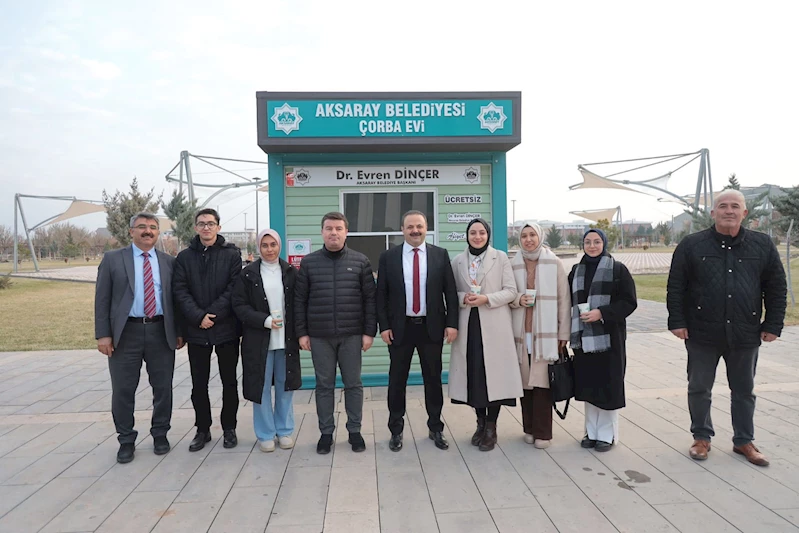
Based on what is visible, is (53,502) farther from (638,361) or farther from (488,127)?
(638,361)

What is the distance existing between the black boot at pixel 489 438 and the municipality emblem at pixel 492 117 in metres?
3.00

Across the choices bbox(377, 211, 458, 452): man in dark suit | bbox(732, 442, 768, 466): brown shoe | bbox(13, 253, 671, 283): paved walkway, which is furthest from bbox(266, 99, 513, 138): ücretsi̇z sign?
bbox(13, 253, 671, 283): paved walkway

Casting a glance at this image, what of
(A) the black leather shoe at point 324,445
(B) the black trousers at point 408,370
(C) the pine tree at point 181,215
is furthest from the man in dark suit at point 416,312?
(C) the pine tree at point 181,215

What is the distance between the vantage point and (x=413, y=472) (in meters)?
3.53

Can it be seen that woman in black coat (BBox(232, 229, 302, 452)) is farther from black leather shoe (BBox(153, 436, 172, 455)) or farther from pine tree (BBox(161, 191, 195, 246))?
pine tree (BBox(161, 191, 195, 246))

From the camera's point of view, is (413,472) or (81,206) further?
(81,206)

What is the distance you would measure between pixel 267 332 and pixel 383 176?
8.25ft

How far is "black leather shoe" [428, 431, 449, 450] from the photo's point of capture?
3.93 m

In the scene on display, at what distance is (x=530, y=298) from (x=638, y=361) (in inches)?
153

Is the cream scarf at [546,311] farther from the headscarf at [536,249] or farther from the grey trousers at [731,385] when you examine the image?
the grey trousers at [731,385]

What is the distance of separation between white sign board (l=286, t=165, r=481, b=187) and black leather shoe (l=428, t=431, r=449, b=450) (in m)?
2.87

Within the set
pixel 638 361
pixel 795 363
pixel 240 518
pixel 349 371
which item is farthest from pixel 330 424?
pixel 795 363

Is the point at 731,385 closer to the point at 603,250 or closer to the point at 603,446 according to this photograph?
the point at 603,446

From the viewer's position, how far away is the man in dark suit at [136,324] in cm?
380
